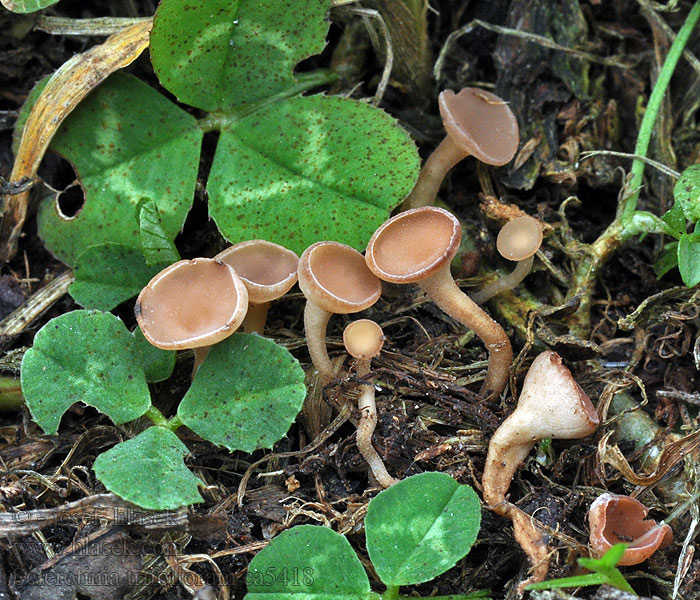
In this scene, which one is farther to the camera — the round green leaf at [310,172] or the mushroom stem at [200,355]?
the round green leaf at [310,172]

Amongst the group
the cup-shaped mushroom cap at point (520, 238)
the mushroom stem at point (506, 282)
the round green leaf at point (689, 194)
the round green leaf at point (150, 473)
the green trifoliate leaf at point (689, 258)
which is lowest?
the mushroom stem at point (506, 282)

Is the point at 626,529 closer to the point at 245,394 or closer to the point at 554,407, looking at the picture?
the point at 554,407

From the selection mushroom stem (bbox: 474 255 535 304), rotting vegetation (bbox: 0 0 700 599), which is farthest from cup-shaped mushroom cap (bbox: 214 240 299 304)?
mushroom stem (bbox: 474 255 535 304)

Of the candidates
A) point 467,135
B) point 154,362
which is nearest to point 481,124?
point 467,135

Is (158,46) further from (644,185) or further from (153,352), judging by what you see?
(644,185)

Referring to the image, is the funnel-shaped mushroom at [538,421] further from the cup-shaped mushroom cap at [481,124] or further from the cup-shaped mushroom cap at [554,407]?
the cup-shaped mushroom cap at [481,124]

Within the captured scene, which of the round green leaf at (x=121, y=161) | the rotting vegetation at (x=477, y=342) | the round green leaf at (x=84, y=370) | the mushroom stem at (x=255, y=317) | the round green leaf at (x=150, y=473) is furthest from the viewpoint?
the round green leaf at (x=121, y=161)

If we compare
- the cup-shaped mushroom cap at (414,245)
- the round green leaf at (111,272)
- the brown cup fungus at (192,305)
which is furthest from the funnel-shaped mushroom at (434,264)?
the round green leaf at (111,272)
